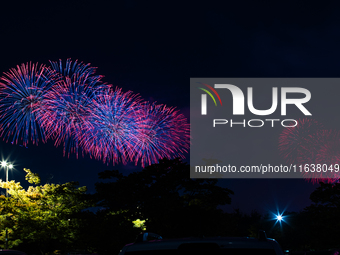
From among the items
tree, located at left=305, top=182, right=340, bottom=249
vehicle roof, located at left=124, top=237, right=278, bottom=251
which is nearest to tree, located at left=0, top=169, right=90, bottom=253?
tree, located at left=305, top=182, right=340, bottom=249

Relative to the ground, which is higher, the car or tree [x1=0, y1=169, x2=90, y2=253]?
the car

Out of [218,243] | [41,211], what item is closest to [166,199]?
[41,211]

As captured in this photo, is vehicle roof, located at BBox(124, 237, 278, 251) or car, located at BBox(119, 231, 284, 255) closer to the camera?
car, located at BBox(119, 231, 284, 255)

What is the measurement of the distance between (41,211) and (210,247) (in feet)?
129

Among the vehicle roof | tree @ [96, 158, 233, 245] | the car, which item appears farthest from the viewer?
tree @ [96, 158, 233, 245]

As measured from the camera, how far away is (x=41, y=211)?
3950 cm

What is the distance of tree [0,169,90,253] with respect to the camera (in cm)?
3819

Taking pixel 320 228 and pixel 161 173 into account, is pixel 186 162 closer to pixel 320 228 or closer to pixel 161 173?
pixel 161 173

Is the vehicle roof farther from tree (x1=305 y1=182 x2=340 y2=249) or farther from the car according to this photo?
tree (x1=305 y1=182 x2=340 y2=249)

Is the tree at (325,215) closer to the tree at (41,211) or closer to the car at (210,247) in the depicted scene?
the tree at (41,211)

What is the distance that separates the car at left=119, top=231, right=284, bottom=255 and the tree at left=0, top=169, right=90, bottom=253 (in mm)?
37120

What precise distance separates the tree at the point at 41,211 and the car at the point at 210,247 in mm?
37120

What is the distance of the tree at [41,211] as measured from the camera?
38188 mm

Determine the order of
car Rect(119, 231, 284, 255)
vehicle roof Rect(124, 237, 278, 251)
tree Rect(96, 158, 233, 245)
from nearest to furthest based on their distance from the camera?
car Rect(119, 231, 284, 255) → vehicle roof Rect(124, 237, 278, 251) → tree Rect(96, 158, 233, 245)
